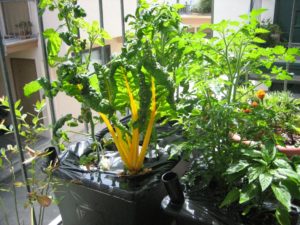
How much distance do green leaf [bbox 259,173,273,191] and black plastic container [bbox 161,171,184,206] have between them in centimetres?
26

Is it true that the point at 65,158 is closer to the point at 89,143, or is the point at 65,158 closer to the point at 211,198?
the point at 89,143

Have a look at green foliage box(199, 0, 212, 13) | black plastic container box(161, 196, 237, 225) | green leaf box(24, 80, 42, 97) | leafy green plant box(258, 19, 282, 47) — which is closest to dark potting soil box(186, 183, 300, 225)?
black plastic container box(161, 196, 237, 225)

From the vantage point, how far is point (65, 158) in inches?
48.7

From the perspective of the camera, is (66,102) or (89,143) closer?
(89,143)

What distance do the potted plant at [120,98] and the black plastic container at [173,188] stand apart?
0.10m

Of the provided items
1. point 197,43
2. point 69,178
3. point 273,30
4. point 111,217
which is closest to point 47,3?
point 197,43

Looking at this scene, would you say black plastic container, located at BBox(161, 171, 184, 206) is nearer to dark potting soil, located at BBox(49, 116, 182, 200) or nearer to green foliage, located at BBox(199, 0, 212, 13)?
dark potting soil, located at BBox(49, 116, 182, 200)

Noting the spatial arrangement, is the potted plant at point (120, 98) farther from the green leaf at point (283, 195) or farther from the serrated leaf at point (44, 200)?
the green leaf at point (283, 195)

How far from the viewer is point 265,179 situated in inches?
30.7

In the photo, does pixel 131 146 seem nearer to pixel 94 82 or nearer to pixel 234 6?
pixel 94 82

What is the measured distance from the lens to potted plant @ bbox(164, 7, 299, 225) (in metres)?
0.92

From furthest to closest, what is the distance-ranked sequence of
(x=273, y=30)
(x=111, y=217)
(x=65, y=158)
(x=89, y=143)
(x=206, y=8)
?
(x=206, y=8), (x=273, y=30), (x=89, y=143), (x=65, y=158), (x=111, y=217)

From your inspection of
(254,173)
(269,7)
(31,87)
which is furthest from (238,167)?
(269,7)

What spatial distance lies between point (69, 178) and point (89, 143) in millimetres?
264
